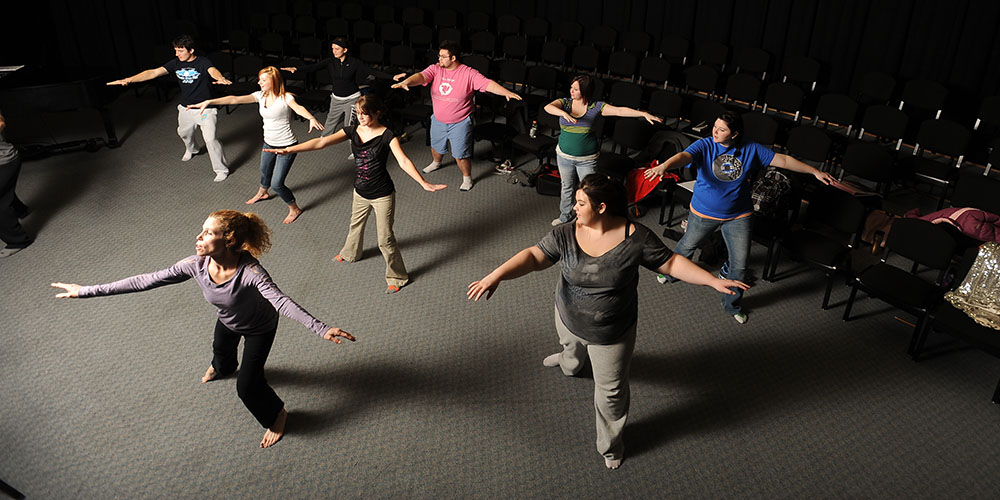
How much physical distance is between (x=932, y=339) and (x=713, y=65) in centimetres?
542

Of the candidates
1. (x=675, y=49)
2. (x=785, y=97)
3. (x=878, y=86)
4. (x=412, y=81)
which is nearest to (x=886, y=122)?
(x=878, y=86)

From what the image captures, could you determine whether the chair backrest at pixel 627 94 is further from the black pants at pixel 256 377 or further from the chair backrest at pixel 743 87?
the black pants at pixel 256 377

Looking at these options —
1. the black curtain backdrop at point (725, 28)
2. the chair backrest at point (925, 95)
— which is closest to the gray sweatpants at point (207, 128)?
the black curtain backdrop at point (725, 28)

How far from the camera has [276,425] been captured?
3.72m

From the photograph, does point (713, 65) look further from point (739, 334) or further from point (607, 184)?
point (607, 184)

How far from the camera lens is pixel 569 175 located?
585cm

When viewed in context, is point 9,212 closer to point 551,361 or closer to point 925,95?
point 551,361

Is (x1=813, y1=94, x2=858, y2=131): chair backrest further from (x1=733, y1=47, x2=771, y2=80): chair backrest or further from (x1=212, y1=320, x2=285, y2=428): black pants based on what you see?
(x1=212, y1=320, x2=285, y2=428): black pants

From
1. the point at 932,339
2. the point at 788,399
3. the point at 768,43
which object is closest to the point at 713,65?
the point at 768,43

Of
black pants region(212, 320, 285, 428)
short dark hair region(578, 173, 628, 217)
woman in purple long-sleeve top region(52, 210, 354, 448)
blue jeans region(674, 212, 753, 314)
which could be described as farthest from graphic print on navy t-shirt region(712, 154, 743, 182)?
black pants region(212, 320, 285, 428)

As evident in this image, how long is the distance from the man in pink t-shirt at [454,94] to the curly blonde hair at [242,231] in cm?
360

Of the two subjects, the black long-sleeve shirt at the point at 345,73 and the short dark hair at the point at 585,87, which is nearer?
the short dark hair at the point at 585,87

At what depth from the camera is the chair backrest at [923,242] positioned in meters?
4.53

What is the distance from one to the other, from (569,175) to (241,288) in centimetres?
340
